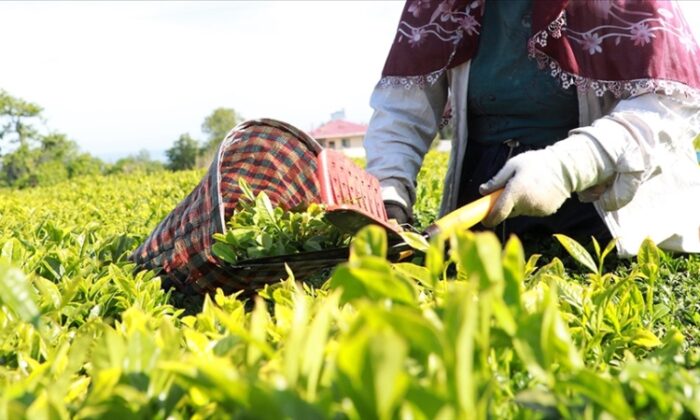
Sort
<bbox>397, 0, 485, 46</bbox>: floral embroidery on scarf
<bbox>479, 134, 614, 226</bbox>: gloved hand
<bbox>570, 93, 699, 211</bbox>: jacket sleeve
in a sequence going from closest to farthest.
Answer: <bbox>479, 134, 614, 226</bbox>: gloved hand
<bbox>570, 93, 699, 211</bbox>: jacket sleeve
<bbox>397, 0, 485, 46</bbox>: floral embroidery on scarf

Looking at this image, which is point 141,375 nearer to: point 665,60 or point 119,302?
point 119,302

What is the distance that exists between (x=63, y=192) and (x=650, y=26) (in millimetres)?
4634

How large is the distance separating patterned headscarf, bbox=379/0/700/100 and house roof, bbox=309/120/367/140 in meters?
62.5

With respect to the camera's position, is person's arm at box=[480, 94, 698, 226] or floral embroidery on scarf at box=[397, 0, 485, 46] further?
floral embroidery on scarf at box=[397, 0, 485, 46]

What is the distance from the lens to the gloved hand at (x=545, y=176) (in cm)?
226

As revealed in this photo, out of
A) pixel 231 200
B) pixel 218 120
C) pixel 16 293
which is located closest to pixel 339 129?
pixel 218 120

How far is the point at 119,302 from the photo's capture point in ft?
5.85

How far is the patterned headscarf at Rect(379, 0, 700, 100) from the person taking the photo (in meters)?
2.52

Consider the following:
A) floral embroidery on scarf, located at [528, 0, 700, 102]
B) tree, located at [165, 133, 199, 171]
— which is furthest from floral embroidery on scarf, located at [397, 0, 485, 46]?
tree, located at [165, 133, 199, 171]

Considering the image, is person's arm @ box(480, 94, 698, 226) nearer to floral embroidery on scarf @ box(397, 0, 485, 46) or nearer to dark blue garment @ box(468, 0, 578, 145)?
dark blue garment @ box(468, 0, 578, 145)

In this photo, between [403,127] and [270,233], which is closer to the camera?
[270,233]

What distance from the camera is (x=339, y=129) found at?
67.6 meters

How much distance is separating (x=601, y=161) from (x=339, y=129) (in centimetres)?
6551

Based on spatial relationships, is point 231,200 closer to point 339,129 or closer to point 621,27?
point 621,27
